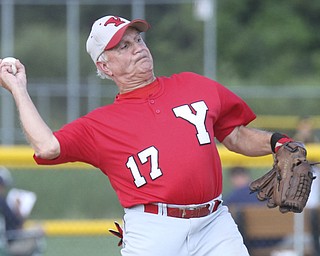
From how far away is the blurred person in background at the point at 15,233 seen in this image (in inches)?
346

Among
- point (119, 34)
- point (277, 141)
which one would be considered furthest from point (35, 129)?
point (277, 141)

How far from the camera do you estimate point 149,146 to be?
179 inches

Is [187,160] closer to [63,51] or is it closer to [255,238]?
[255,238]

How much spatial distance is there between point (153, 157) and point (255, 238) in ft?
13.3

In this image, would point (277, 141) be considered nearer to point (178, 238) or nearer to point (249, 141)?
point (249, 141)

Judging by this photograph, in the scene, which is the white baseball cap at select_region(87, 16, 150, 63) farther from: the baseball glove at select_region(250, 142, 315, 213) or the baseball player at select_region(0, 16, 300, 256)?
the baseball glove at select_region(250, 142, 315, 213)

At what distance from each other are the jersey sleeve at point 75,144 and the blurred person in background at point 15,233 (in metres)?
4.17

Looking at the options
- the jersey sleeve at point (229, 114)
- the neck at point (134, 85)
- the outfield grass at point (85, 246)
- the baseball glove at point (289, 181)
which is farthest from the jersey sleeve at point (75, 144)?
the outfield grass at point (85, 246)

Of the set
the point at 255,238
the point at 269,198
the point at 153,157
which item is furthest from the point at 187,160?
the point at 255,238

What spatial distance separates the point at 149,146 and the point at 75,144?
0.34m

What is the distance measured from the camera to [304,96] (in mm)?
20828

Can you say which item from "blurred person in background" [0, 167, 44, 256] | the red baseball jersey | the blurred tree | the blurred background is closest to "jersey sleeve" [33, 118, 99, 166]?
the red baseball jersey

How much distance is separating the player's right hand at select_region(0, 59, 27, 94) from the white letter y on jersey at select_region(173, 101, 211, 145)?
0.72m

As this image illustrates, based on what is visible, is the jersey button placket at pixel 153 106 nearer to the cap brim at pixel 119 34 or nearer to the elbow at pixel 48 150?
the cap brim at pixel 119 34
